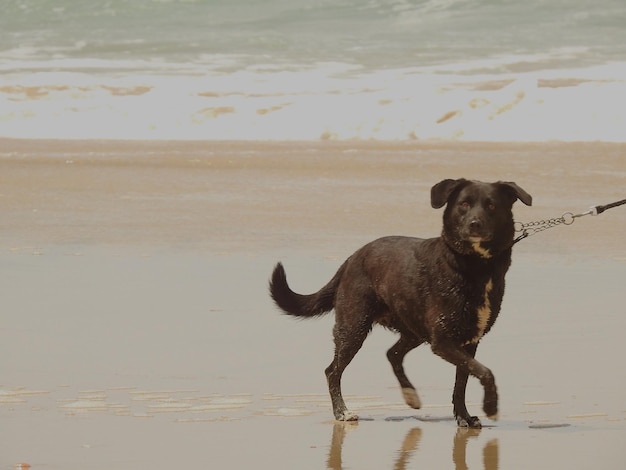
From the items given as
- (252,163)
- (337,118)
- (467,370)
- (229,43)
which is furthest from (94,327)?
(229,43)

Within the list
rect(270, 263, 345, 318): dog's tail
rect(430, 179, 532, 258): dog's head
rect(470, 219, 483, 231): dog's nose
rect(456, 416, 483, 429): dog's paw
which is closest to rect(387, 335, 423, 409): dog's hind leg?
rect(456, 416, 483, 429): dog's paw

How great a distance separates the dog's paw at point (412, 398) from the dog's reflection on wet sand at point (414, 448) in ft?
1.07

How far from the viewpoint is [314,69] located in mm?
38750

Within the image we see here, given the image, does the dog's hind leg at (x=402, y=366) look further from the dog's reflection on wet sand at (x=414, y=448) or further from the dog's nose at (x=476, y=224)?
the dog's nose at (x=476, y=224)

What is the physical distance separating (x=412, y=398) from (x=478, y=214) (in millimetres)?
952

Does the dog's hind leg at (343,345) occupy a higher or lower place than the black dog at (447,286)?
lower

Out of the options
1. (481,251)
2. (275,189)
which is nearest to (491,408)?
(481,251)

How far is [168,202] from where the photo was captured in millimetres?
14383

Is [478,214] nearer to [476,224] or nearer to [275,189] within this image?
[476,224]

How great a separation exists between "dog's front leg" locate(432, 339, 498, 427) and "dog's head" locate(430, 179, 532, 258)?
15.7 inches

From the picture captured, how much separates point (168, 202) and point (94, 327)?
21.6 feet

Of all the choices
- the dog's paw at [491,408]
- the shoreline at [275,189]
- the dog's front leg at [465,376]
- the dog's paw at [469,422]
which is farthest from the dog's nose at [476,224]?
the shoreline at [275,189]

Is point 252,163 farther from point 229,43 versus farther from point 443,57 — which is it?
point 229,43

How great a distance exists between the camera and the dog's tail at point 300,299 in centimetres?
664
